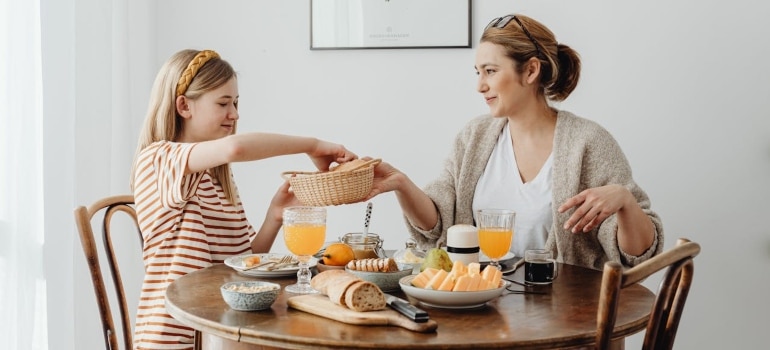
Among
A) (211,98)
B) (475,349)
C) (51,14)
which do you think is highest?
(51,14)

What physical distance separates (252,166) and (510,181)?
1172 mm

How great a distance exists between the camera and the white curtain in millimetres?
2256

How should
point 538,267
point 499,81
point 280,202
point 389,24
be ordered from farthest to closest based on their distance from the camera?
point 389,24 < point 499,81 < point 280,202 < point 538,267

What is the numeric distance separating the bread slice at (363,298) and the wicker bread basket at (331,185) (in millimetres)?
495

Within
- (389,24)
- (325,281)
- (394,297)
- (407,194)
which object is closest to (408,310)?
(394,297)

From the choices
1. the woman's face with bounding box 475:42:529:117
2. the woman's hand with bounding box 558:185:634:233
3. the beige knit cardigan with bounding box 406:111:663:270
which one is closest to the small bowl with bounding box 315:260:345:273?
the woman's hand with bounding box 558:185:634:233

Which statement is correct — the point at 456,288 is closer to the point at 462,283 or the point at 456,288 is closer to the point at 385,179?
the point at 462,283

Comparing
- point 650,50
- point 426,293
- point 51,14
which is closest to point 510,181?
point 650,50

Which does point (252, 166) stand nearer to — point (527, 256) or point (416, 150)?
point (416, 150)

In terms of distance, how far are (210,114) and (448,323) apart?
3.32 feet

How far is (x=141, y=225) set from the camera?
2.09 meters

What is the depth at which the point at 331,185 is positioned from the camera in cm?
194

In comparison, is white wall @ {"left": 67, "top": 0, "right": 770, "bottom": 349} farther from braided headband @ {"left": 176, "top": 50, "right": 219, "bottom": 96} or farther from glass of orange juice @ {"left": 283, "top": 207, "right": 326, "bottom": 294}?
glass of orange juice @ {"left": 283, "top": 207, "right": 326, "bottom": 294}

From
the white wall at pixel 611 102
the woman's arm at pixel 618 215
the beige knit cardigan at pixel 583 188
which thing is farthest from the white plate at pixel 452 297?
the white wall at pixel 611 102
